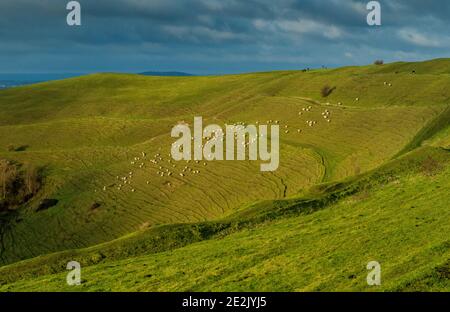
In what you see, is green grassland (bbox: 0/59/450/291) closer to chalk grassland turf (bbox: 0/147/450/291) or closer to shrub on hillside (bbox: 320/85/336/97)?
chalk grassland turf (bbox: 0/147/450/291)

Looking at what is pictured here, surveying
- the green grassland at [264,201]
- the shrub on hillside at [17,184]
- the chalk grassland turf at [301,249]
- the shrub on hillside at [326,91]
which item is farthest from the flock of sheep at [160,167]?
the chalk grassland turf at [301,249]

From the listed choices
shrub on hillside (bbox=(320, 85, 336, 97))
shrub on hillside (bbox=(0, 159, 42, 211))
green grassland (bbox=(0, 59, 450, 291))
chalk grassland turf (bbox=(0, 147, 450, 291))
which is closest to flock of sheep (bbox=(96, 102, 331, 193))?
green grassland (bbox=(0, 59, 450, 291))

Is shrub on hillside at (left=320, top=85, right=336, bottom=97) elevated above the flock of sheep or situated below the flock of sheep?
above

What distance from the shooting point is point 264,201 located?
5194 centimetres

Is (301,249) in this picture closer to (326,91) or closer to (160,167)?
(160,167)

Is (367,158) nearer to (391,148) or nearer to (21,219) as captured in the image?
(391,148)

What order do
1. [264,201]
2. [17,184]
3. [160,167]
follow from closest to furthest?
[264,201], [160,167], [17,184]

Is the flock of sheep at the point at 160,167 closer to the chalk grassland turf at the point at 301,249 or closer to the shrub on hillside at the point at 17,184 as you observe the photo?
the shrub on hillside at the point at 17,184

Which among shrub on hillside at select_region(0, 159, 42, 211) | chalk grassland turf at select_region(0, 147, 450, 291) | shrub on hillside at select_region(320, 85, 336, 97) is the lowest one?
chalk grassland turf at select_region(0, 147, 450, 291)

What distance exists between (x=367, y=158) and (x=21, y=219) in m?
44.8

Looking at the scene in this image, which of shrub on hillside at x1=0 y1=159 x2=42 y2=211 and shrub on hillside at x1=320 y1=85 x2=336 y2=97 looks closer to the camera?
shrub on hillside at x1=0 y1=159 x2=42 y2=211

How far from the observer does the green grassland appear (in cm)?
3020

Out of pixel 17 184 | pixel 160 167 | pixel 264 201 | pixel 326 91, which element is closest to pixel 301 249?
pixel 264 201
